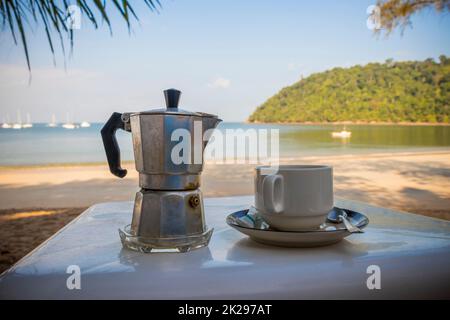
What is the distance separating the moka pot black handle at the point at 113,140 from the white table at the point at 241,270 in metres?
0.12

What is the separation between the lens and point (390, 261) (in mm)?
429

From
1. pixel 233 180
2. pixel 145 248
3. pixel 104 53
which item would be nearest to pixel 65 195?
pixel 233 180

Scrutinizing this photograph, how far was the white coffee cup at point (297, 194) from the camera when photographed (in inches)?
Answer: 17.5

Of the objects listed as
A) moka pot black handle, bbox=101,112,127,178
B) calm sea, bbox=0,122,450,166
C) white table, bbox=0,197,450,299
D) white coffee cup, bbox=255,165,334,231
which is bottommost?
calm sea, bbox=0,122,450,166

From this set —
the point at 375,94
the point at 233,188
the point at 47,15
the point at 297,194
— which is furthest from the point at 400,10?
the point at 375,94

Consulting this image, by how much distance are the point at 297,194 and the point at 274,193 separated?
29mm

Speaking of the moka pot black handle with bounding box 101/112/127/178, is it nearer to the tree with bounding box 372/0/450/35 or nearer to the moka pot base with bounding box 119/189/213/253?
the moka pot base with bounding box 119/189/213/253

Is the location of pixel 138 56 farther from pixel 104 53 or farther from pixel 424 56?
pixel 424 56

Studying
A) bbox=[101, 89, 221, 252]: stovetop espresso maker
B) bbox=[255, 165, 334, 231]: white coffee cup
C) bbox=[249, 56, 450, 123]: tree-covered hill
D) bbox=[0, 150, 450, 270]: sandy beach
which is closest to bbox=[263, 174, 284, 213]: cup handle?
bbox=[255, 165, 334, 231]: white coffee cup

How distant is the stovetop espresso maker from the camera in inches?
20.2

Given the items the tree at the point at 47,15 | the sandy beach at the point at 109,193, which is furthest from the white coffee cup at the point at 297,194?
the sandy beach at the point at 109,193

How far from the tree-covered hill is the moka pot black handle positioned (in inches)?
1281
